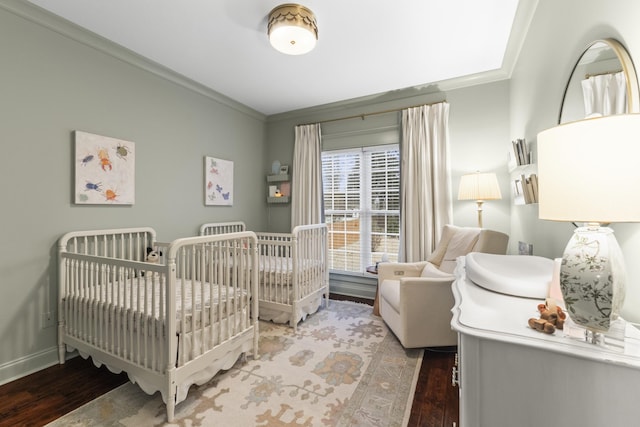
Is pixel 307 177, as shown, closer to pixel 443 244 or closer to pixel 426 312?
pixel 443 244

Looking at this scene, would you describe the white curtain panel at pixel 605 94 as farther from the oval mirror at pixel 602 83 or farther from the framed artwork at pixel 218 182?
the framed artwork at pixel 218 182

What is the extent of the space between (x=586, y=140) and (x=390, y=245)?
111 inches

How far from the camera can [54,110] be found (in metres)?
1.99

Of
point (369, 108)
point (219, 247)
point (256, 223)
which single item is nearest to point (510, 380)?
point (219, 247)

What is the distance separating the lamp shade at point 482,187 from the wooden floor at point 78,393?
1.41 metres

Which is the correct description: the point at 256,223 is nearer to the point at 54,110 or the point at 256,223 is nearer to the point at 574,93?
the point at 54,110

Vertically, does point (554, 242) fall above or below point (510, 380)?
above

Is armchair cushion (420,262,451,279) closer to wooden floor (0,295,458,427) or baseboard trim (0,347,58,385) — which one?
wooden floor (0,295,458,427)

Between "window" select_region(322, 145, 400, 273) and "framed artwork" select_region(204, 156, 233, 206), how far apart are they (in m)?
1.25

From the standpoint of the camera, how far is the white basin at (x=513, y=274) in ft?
3.23

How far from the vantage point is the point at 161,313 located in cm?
149

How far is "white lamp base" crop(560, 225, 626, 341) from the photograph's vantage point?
67cm

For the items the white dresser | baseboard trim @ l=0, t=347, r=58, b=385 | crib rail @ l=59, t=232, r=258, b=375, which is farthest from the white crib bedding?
the white dresser

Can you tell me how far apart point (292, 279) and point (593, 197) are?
7.39 feet
